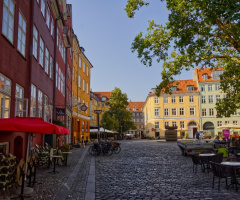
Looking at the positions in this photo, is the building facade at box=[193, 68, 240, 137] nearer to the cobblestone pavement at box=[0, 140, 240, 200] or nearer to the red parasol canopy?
the cobblestone pavement at box=[0, 140, 240, 200]

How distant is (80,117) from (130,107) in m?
89.0

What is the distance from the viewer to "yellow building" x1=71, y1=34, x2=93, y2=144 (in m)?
38.8

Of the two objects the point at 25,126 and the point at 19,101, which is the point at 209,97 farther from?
the point at 25,126

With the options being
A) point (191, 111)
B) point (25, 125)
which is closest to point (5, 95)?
point (25, 125)

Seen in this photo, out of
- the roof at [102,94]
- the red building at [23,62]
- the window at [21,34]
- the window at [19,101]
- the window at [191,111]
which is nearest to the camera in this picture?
the red building at [23,62]

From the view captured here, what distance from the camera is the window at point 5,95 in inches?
399

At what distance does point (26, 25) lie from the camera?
13.6 m

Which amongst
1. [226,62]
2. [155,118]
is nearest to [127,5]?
[226,62]

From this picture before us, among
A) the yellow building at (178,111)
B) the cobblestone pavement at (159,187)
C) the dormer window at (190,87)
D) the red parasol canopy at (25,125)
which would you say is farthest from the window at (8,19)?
the dormer window at (190,87)

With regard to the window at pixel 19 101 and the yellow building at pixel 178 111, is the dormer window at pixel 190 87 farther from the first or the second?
the window at pixel 19 101

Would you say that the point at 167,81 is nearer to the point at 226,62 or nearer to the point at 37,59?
the point at 226,62

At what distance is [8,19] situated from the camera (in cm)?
1075

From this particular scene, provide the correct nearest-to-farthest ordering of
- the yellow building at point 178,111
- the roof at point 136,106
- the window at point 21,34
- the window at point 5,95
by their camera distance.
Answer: the window at point 5,95 < the window at point 21,34 < the yellow building at point 178,111 < the roof at point 136,106

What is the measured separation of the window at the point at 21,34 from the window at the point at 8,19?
1.10m
